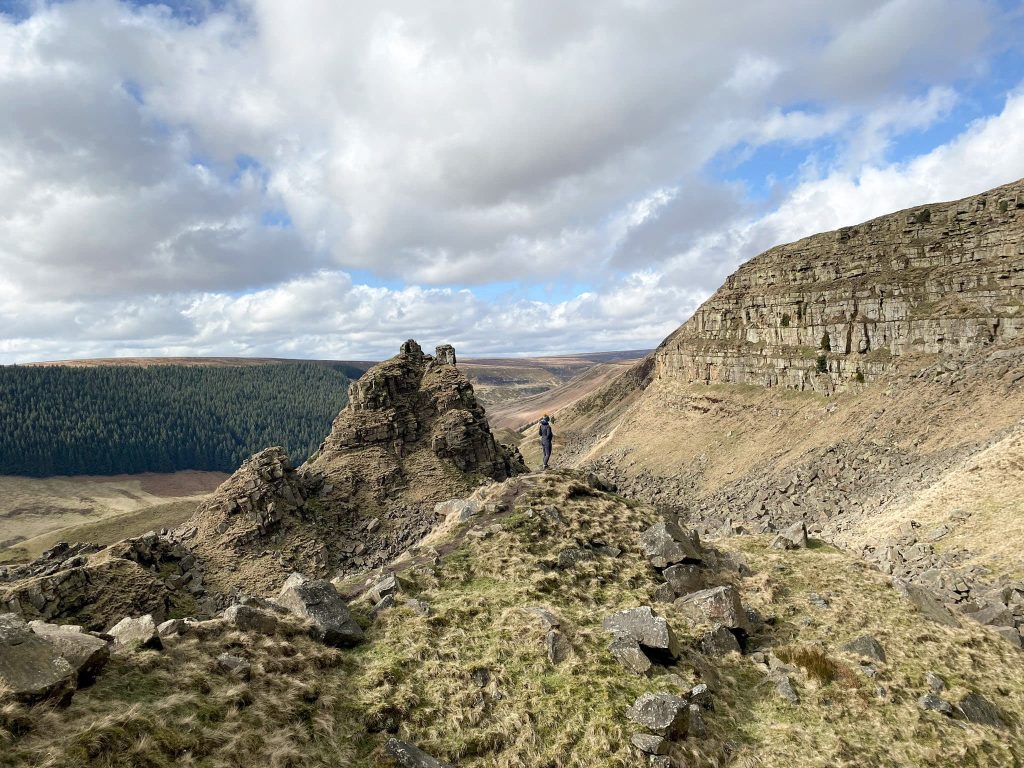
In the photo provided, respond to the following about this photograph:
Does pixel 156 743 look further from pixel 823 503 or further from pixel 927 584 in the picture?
pixel 823 503

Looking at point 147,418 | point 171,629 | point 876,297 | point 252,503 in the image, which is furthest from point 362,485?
point 147,418

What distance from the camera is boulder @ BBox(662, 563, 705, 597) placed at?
15.5 meters

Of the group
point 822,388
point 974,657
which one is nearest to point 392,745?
point 974,657

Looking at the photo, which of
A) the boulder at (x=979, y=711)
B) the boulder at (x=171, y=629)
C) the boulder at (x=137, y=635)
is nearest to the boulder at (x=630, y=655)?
the boulder at (x=979, y=711)

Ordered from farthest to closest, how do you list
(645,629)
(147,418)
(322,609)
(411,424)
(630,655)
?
(147,418) < (411,424) < (322,609) < (645,629) < (630,655)

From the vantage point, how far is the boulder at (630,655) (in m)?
11.0

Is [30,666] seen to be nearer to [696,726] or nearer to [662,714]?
[662,714]

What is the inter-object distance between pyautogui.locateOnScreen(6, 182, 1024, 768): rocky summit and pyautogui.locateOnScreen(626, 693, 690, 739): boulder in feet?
0.16

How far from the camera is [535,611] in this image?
42.4ft

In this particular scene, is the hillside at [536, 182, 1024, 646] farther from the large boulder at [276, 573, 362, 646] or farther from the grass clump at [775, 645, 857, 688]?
the large boulder at [276, 573, 362, 646]

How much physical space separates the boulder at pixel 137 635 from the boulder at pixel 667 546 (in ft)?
43.6

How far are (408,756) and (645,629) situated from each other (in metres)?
5.96

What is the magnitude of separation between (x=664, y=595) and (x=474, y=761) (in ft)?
26.7

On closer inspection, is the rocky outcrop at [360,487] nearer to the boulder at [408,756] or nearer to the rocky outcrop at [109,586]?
the rocky outcrop at [109,586]
